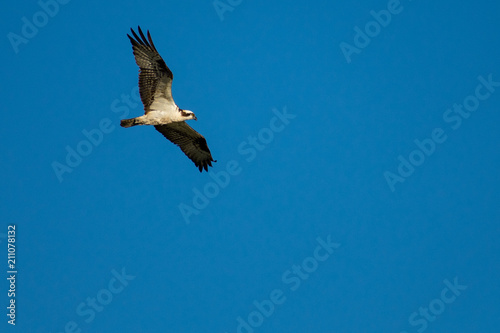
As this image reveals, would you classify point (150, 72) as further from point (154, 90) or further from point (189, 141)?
point (189, 141)

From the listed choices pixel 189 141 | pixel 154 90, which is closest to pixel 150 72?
pixel 154 90

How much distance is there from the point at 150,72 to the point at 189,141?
382cm

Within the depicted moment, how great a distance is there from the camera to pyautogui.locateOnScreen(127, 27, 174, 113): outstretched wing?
25.8 m

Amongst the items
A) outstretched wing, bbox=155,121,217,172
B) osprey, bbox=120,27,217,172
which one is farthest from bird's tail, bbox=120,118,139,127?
outstretched wing, bbox=155,121,217,172

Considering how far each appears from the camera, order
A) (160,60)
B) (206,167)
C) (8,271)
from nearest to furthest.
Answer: (160,60), (8,271), (206,167)

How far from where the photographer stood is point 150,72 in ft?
85.8

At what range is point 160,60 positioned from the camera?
25844 millimetres

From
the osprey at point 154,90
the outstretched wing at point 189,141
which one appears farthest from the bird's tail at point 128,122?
the outstretched wing at point 189,141

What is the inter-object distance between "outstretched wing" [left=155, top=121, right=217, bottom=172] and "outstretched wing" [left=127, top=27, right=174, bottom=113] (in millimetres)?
1941

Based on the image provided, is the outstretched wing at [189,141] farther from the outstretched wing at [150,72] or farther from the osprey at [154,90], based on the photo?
the outstretched wing at [150,72]

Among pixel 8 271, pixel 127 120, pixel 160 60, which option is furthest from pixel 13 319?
pixel 160 60

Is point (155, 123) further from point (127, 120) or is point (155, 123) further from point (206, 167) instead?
point (206, 167)

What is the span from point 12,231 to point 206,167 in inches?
277

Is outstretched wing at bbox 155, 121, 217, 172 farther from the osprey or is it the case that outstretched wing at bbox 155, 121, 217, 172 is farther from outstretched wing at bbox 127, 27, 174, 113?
outstretched wing at bbox 127, 27, 174, 113
